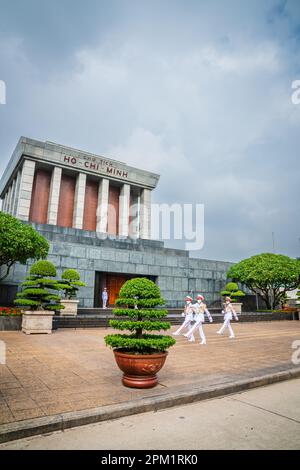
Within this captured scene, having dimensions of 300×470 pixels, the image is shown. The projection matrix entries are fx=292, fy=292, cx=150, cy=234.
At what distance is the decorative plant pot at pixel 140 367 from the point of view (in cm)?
499

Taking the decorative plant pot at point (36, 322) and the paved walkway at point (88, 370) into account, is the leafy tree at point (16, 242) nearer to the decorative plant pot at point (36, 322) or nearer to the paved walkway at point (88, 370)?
the decorative plant pot at point (36, 322)

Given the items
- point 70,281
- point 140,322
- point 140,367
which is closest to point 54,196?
point 70,281

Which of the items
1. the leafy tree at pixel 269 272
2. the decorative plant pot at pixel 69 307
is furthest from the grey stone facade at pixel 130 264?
the decorative plant pot at pixel 69 307

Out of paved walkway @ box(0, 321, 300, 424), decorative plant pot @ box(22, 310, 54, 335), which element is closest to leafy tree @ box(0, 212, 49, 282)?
decorative plant pot @ box(22, 310, 54, 335)

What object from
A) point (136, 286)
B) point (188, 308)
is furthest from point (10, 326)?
point (136, 286)

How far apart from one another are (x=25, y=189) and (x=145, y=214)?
44.0 feet

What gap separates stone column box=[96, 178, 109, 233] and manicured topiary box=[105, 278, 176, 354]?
86.2 ft

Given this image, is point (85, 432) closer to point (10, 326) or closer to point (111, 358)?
point (111, 358)

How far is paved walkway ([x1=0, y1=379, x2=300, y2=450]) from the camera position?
3.29 metres

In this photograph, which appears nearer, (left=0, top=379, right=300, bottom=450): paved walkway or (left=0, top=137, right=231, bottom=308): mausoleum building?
(left=0, top=379, right=300, bottom=450): paved walkway

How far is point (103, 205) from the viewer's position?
3209 cm

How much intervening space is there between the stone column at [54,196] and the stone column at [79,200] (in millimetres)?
1992

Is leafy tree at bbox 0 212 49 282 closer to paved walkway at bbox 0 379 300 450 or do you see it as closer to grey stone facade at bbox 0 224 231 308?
grey stone facade at bbox 0 224 231 308
